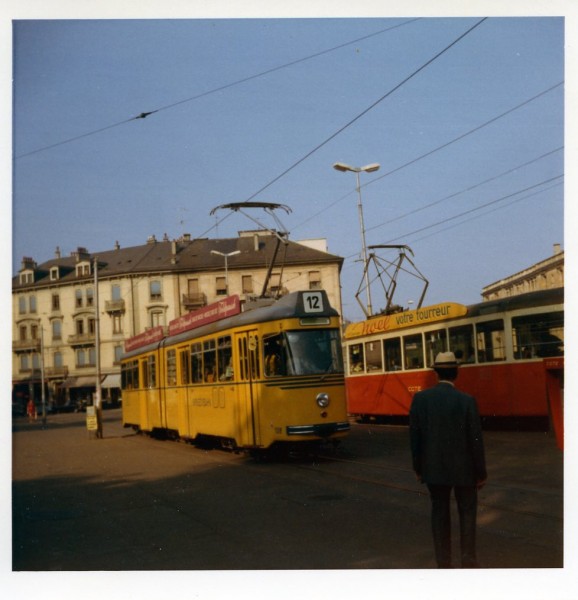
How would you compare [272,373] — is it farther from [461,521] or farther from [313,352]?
[461,521]

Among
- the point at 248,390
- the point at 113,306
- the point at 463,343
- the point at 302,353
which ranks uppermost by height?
the point at 113,306

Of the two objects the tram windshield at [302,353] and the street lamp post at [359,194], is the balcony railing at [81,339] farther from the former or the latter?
the tram windshield at [302,353]

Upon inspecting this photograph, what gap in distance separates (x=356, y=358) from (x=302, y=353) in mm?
10871

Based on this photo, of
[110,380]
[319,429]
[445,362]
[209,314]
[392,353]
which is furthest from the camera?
[110,380]

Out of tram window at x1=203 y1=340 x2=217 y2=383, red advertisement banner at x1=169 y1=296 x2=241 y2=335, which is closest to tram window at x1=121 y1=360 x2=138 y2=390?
red advertisement banner at x1=169 y1=296 x2=241 y2=335

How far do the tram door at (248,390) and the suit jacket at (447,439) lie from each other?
7978mm

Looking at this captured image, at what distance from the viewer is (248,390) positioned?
1466cm

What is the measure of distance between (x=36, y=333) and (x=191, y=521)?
3618cm

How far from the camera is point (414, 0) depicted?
9.59 m

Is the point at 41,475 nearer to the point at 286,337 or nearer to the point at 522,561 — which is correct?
the point at 286,337

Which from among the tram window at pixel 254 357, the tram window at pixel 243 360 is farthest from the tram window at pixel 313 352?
the tram window at pixel 243 360

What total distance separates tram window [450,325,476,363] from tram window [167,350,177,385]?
23.6 feet

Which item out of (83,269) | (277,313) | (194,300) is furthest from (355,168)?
(194,300)

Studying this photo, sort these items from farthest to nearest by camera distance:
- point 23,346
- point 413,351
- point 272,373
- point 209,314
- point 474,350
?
point 23,346 < point 413,351 < point 474,350 < point 209,314 < point 272,373
